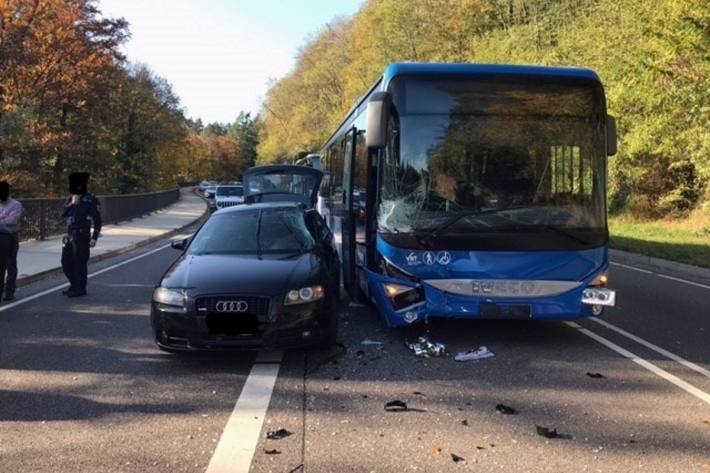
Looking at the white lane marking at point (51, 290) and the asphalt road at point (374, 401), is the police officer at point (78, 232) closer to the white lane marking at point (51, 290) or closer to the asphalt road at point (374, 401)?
the white lane marking at point (51, 290)

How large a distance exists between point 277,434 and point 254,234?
11.5 feet

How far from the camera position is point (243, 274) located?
21.4 ft

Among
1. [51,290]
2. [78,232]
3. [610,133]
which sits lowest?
[51,290]

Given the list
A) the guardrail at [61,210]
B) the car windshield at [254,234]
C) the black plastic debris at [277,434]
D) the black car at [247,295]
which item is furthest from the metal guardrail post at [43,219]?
the black plastic debris at [277,434]

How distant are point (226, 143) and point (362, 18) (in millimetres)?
57316

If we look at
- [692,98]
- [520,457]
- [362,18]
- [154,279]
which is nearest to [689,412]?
[520,457]

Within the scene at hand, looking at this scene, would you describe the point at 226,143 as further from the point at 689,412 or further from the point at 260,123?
the point at 689,412

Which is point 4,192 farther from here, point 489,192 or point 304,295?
point 489,192

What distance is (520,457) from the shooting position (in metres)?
4.30

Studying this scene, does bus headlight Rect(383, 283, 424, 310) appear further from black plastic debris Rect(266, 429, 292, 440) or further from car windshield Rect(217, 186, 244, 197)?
car windshield Rect(217, 186, 244, 197)

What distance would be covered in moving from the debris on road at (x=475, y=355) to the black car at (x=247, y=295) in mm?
1272

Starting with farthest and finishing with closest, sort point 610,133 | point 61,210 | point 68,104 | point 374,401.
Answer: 1. point 68,104
2. point 61,210
3. point 610,133
4. point 374,401

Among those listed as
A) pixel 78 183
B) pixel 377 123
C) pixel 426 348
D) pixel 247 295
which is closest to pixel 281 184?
pixel 78 183

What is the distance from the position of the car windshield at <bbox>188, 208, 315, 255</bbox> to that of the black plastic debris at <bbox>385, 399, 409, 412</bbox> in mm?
2628
